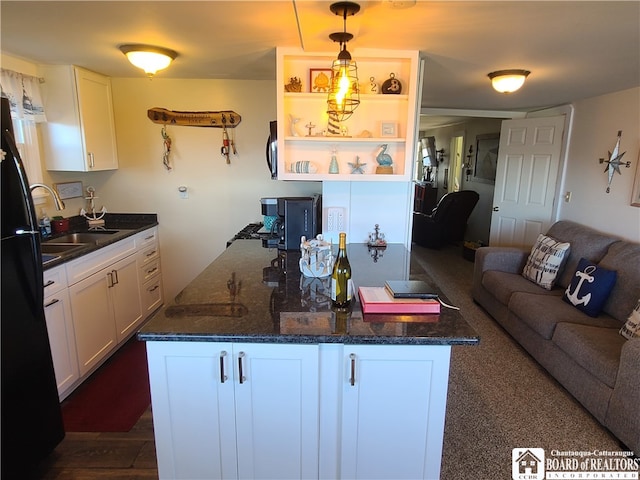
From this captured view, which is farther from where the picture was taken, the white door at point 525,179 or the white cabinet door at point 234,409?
the white door at point 525,179

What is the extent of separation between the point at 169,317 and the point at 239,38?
4.99ft

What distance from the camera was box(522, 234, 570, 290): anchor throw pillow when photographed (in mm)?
3225

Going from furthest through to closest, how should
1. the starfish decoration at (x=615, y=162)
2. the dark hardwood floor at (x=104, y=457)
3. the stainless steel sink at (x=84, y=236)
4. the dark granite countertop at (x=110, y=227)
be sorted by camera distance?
the starfish decoration at (x=615, y=162)
the stainless steel sink at (x=84, y=236)
the dark granite countertop at (x=110, y=227)
the dark hardwood floor at (x=104, y=457)

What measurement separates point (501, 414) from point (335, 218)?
162cm

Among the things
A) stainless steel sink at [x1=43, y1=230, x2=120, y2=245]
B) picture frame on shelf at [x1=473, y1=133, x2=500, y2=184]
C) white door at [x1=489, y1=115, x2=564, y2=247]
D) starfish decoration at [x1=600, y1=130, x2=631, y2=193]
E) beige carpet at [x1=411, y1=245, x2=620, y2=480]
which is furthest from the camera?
picture frame on shelf at [x1=473, y1=133, x2=500, y2=184]

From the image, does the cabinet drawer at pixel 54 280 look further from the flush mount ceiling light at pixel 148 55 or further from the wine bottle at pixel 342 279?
the wine bottle at pixel 342 279

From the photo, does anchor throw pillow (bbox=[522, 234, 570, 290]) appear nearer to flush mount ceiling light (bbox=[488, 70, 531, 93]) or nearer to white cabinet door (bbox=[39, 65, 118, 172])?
flush mount ceiling light (bbox=[488, 70, 531, 93])

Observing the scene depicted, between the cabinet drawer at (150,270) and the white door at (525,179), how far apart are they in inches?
159

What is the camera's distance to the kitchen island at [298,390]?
1406mm

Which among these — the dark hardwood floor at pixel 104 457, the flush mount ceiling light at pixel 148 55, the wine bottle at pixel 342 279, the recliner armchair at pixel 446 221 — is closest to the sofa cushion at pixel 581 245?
the wine bottle at pixel 342 279

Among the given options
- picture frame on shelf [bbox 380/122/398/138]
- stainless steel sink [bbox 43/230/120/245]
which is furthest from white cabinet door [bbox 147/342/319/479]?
stainless steel sink [bbox 43/230/120/245]

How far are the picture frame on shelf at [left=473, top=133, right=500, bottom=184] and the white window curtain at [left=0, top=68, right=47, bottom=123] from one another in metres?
5.52

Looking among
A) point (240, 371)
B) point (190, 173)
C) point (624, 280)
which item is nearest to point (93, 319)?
point (190, 173)

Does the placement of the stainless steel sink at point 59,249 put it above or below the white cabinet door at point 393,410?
above
